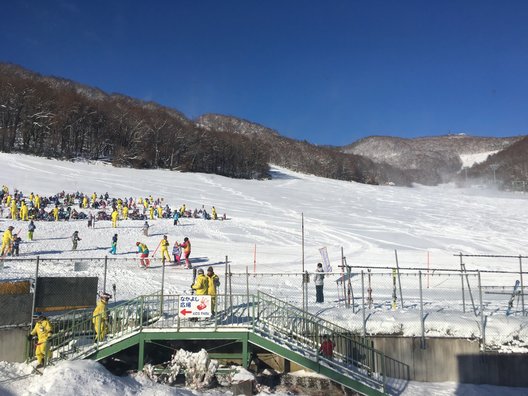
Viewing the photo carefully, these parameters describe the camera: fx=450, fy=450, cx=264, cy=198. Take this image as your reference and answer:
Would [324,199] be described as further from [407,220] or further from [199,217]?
[199,217]

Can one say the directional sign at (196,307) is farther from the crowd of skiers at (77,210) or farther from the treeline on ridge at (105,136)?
the treeline on ridge at (105,136)

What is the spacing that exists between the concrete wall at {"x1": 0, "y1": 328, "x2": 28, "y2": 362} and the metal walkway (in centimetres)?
78

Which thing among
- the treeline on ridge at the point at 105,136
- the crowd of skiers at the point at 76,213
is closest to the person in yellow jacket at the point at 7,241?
the crowd of skiers at the point at 76,213

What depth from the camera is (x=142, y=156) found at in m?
83.3

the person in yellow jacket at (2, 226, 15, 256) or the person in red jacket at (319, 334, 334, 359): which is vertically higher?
the person in yellow jacket at (2, 226, 15, 256)

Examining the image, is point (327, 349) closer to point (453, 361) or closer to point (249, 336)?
point (249, 336)

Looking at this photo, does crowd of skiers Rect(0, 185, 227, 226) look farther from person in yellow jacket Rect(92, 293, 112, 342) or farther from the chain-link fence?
person in yellow jacket Rect(92, 293, 112, 342)

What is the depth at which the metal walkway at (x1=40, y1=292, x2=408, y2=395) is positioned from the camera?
11.1 m

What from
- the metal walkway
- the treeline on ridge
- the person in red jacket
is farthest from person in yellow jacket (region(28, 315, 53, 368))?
the treeline on ridge

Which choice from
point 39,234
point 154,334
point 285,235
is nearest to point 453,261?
point 285,235

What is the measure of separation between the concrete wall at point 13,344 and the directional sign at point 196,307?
399 centimetres

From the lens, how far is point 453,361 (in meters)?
12.6

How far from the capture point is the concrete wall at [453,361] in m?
12.5

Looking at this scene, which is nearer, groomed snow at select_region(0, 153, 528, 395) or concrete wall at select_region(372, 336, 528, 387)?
groomed snow at select_region(0, 153, 528, 395)
